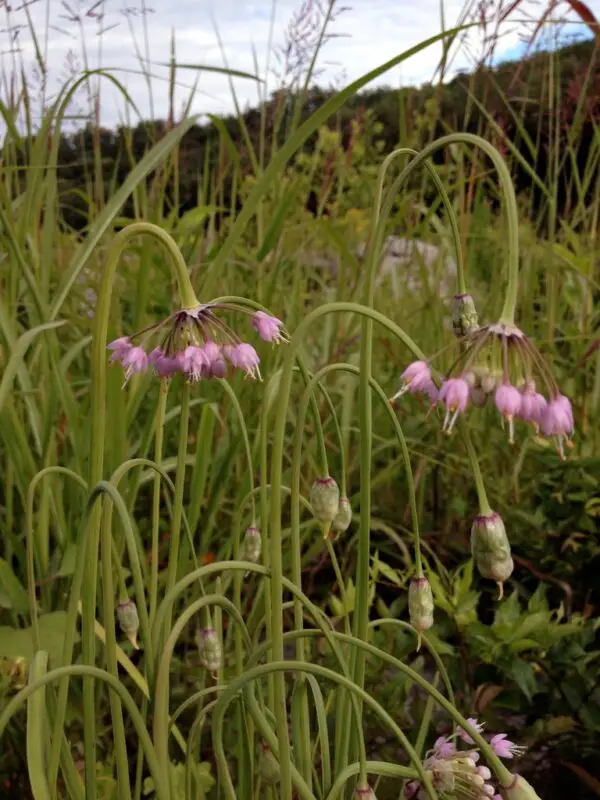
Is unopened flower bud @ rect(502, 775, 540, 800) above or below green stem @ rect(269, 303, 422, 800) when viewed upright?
below

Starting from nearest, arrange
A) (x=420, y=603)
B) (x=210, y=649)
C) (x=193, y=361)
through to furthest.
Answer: (x=193, y=361), (x=420, y=603), (x=210, y=649)

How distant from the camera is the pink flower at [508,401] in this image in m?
0.59

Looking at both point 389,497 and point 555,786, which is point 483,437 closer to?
point 389,497

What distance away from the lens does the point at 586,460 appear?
1486mm

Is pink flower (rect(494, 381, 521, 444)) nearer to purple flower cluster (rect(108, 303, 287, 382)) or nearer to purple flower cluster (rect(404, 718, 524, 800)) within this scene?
purple flower cluster (rect(108, 303, 287, 382))

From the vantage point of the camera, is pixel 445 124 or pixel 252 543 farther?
pixel 445 124

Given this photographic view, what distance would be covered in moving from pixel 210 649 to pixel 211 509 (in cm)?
49

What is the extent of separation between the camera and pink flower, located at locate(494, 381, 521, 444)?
0.59m

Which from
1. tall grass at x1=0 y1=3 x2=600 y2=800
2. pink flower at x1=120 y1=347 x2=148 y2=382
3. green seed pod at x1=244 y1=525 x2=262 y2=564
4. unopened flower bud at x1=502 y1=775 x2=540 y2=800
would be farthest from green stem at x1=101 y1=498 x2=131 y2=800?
unopened flower bud at x1=502 y1=775 x2=540 y2=800

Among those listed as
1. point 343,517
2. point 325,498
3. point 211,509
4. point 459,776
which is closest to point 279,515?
point 325,498

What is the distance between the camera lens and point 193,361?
0.69 metres

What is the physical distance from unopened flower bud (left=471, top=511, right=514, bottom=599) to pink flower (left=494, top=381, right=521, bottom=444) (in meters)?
0.10

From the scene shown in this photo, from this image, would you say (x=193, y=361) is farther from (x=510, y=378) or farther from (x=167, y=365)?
(x=510, y=378)

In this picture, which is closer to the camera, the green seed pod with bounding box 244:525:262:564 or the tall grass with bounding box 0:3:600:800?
the tall grass with bounding box 0:3:600:800
